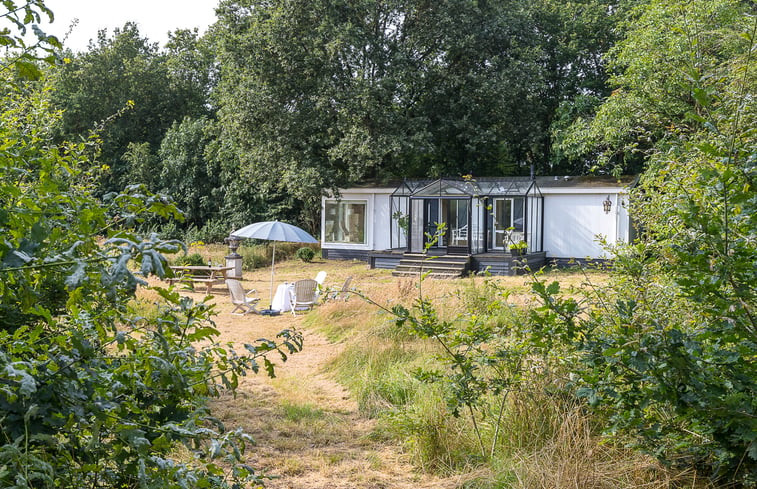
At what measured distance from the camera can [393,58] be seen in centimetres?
2258

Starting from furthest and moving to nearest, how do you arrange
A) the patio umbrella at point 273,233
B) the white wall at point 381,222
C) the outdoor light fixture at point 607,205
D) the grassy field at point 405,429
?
1. the white wall at point 381,222
2. the outdoor light fixture at point 607,205
3. the patio umbrella at point 273,233
4. the grassy field at point 405,429

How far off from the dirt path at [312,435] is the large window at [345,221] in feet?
54.1

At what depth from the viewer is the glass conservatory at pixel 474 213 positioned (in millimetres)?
20328

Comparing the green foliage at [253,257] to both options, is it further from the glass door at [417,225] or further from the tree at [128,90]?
the tree at [128,90]

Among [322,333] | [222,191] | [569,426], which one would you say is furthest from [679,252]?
[222,191]

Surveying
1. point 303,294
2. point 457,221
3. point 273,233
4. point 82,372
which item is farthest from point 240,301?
point 82,372

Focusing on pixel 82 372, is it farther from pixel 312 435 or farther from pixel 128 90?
pixel 128 90

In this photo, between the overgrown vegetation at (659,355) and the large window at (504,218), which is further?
the large window at (504,218)

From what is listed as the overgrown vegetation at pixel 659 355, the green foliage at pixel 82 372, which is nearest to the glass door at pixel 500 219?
the overgrown vegetation at pixel 659 355

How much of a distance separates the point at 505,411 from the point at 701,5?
49.5 feet

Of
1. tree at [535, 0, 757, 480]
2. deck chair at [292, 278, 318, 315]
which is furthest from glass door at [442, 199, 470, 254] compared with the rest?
tree at [535, 0, 757, 480]

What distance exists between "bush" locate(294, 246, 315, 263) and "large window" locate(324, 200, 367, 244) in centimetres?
158

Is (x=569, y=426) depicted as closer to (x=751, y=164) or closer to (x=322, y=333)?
(x=751, y=164)

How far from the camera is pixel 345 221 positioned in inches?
984
